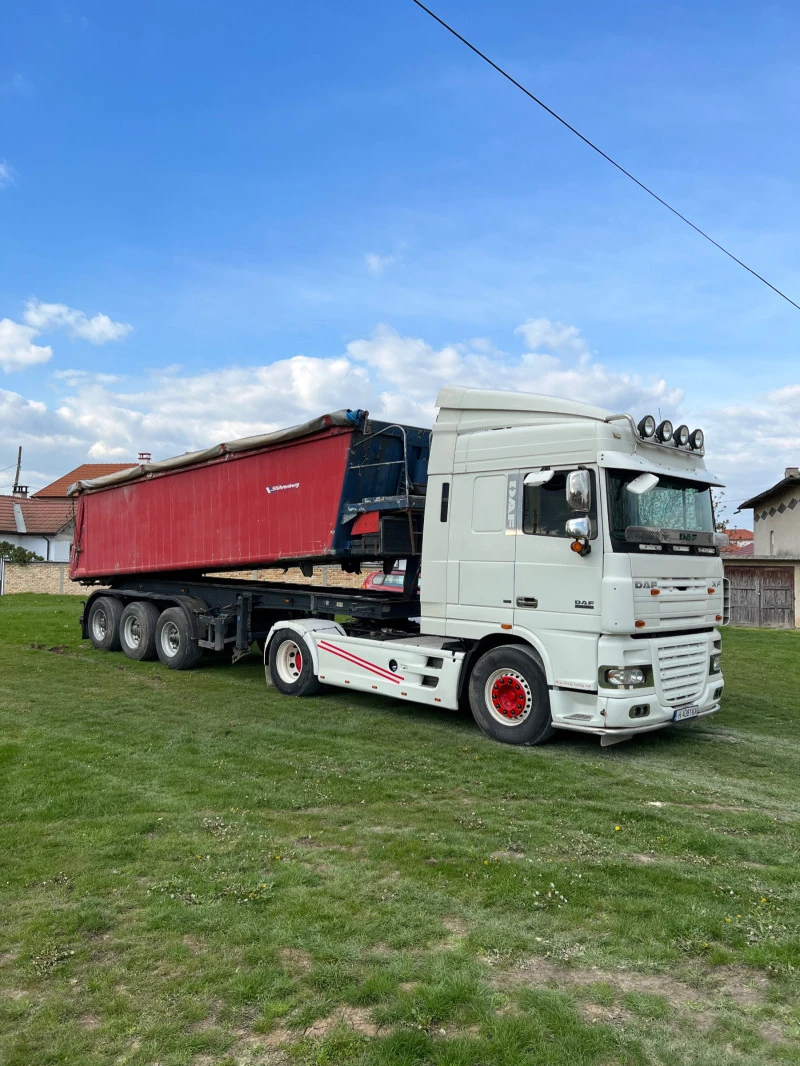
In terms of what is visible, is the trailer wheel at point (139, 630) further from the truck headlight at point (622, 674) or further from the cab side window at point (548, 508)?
the truck headlight at point (622, 674)

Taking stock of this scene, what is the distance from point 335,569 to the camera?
12133mm

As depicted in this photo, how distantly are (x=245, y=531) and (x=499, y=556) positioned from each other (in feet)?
15.9

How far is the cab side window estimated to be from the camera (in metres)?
8.04

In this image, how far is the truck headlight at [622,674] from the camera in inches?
300

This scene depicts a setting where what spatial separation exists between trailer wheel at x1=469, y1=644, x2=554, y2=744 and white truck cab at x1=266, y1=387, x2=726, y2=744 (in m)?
0.01

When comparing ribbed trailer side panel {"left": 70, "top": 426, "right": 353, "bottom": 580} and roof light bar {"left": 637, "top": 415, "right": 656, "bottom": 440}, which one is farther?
ribbed trailer side panel {"left": 70, "top": 426, "right": 353, "bottom": 580}

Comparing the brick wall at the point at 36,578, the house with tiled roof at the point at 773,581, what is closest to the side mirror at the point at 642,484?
the house with tiled roof at the point at 773,581

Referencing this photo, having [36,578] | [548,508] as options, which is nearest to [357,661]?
[548,508]

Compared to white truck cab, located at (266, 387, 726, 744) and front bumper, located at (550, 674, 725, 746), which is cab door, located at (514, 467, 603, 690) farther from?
front bumper, located at (550, 674, 725, 746)

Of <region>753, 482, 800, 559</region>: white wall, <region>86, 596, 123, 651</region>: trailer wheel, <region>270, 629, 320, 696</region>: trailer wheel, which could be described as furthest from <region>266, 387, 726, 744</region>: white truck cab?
<region>753, 482, 800, 559</region>: white wall

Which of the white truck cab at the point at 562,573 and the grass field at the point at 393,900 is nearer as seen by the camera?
the grass field at the point at 393,900

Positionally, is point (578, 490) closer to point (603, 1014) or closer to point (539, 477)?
point (539, 477)

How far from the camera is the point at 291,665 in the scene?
1137 cm

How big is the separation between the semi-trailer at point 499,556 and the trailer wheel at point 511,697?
0.02 metres
